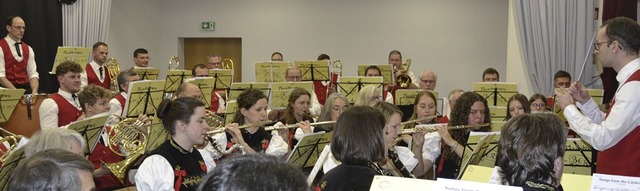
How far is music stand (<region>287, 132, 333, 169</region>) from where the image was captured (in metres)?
5.15

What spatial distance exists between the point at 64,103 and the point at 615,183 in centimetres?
512

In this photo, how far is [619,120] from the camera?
406 centimetres

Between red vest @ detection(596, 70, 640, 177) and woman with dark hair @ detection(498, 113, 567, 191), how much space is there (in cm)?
148

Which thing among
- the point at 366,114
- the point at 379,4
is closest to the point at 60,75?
the point at 366,114

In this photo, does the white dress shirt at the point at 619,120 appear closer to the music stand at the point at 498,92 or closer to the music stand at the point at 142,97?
the music stand at the point at 498,92

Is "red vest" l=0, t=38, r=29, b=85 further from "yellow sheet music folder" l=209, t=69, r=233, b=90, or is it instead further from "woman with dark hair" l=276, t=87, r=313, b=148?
"woman with dark hair" l=276, t=87, r=313, b=148

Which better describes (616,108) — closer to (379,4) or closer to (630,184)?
(630,184)

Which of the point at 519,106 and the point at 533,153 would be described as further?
the point at 519,106

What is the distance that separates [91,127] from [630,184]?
12.0 ft

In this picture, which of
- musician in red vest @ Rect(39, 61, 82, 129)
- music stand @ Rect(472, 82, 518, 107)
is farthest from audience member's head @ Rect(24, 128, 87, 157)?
music stand @ Rect(472, 82, 518, 107)

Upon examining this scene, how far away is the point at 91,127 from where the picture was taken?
17.7 ft

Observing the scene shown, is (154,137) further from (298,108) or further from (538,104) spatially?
(538,104)

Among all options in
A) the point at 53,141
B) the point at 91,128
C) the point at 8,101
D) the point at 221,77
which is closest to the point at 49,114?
the point at 8,101

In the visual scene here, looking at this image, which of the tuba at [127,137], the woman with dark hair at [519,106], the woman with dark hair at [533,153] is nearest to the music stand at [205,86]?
the tuba at [127,137]
